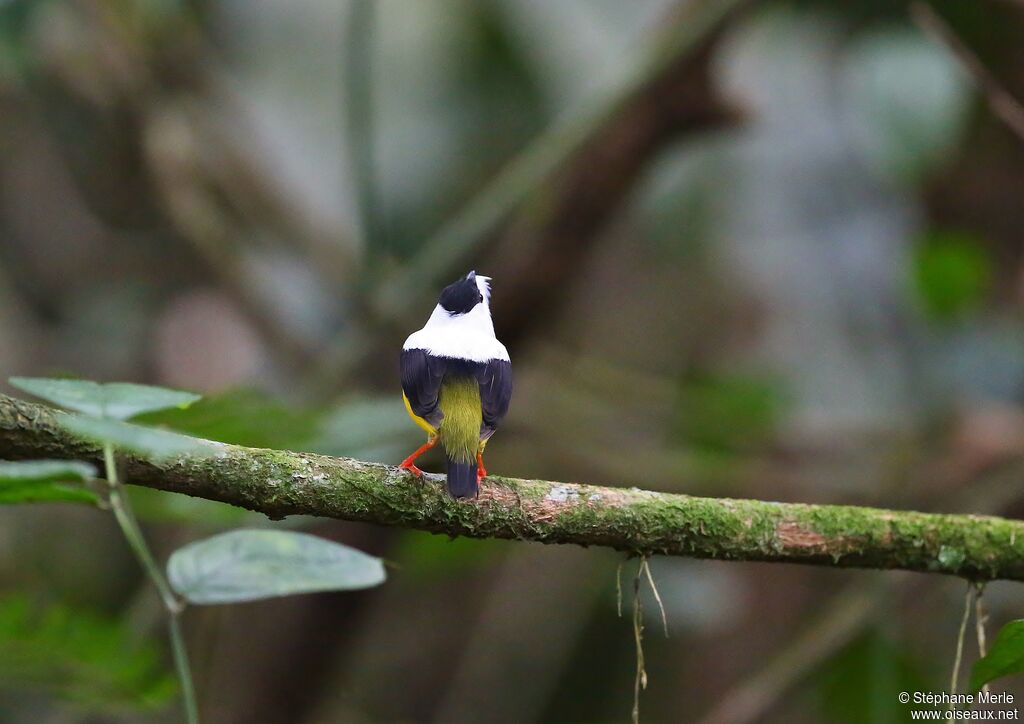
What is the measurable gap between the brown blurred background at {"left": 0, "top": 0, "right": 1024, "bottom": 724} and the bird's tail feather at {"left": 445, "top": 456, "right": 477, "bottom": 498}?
0.93m

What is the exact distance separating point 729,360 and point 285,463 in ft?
13.2

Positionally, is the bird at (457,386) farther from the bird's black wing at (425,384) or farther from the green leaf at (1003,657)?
the green leaf at (1003,657)

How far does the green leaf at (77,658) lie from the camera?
1.85 m

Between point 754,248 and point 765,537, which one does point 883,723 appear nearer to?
point 765,537

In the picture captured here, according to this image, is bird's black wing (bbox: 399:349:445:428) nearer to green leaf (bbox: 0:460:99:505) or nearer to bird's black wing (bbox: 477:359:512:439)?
bird's black wing (bbox: 477:359:512:439)

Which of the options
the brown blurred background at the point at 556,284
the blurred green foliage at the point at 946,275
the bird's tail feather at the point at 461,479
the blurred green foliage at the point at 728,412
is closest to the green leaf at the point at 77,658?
the brown blurred background at the point at 556,284

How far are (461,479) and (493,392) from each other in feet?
0.60

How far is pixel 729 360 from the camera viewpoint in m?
5.16

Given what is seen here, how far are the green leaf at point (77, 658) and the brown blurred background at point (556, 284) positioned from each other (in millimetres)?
412

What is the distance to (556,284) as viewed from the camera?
3488 millimetres
